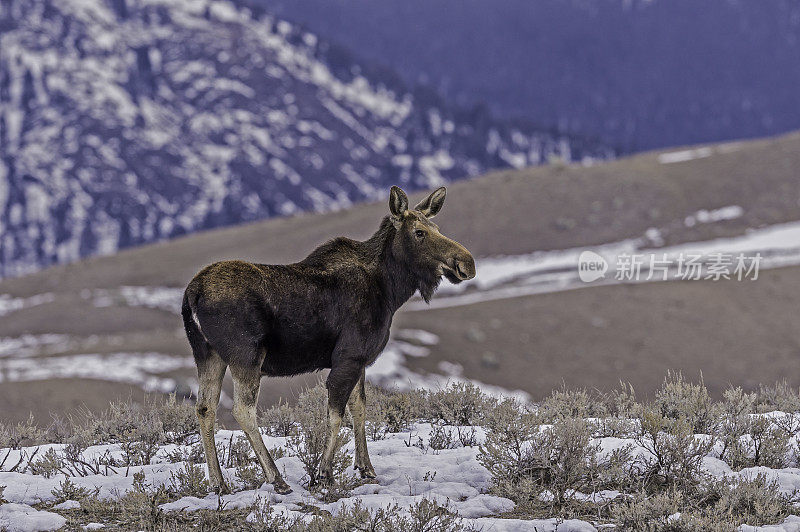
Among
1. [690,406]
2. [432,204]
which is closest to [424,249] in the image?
[432,204]

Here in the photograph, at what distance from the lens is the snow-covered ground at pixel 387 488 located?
6.31m

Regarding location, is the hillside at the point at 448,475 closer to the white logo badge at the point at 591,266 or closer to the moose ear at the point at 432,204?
the moose ear at the point at 432,204

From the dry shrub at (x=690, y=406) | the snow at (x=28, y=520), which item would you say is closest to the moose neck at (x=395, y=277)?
the dry shrub at (x=690, y=406)

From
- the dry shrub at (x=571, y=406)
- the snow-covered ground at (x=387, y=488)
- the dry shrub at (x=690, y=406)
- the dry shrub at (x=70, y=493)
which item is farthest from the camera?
the dry shrub at (x=571, y=406)

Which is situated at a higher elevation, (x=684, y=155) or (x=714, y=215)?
(x=684, y=155)

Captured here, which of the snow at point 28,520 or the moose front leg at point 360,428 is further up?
the moose front leg at point 360,428

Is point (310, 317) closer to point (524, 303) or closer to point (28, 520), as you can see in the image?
point (28, 520)

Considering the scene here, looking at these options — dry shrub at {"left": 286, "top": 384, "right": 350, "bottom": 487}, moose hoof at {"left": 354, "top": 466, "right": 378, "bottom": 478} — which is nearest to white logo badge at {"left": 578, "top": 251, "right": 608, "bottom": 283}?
dry shrub at {"left": 286, "top": 384, "right": 350, "bottom": 487}

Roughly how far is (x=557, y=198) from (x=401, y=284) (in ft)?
181

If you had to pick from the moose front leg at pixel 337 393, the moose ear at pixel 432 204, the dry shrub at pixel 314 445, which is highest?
the moose ear at pixel 432 204

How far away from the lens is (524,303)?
39.9 metres

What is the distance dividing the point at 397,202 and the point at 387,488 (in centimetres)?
237

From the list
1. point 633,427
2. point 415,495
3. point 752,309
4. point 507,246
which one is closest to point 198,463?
point 415,495

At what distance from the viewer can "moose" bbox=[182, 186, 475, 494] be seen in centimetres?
661
